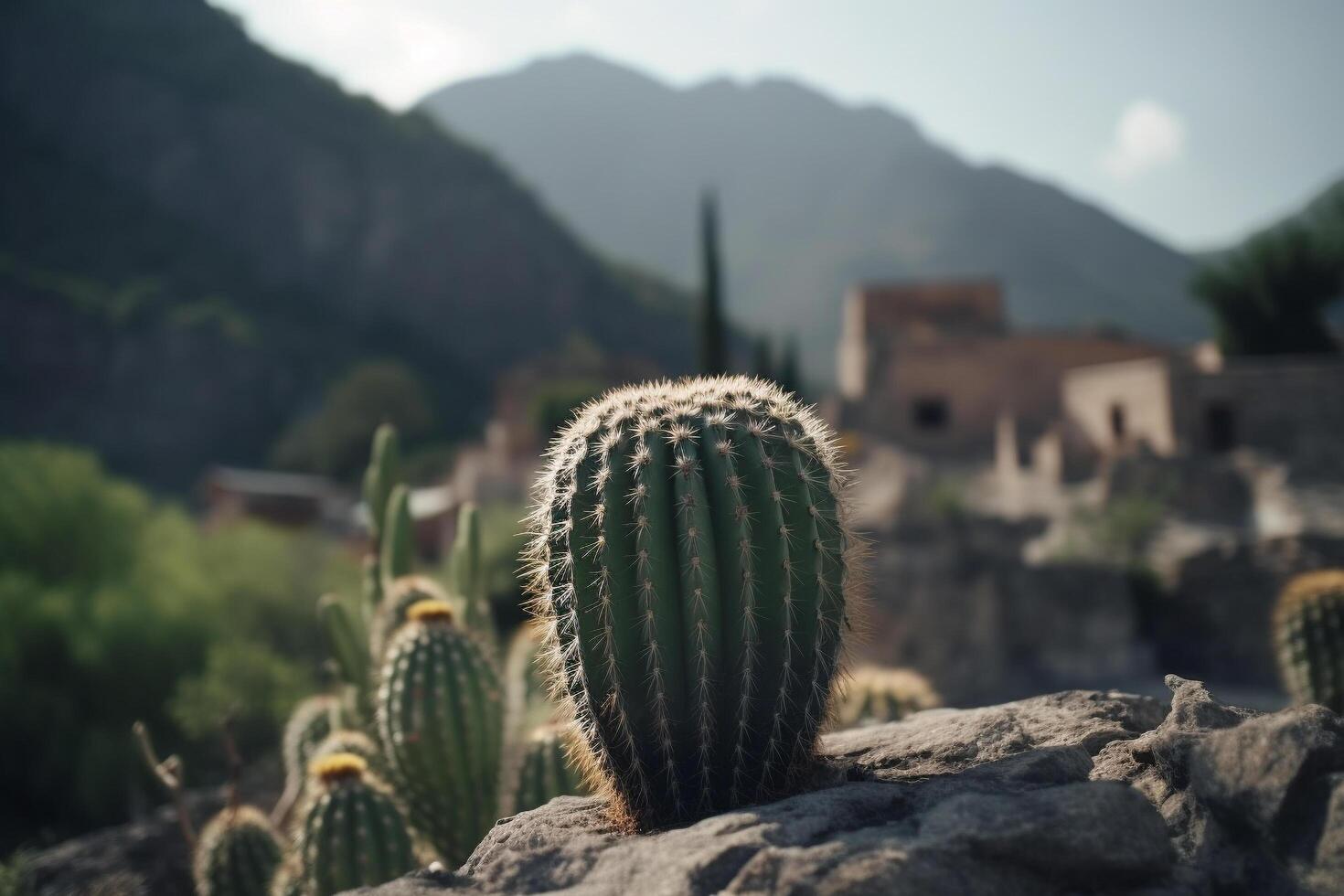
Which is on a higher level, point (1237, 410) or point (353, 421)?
point (353, 421)

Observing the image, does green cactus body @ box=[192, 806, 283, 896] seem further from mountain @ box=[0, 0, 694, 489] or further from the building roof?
mountain @ box=[0, 0, 694, 489]

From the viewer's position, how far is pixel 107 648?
1177cm

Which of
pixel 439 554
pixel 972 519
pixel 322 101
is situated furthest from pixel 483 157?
pixel 972 519

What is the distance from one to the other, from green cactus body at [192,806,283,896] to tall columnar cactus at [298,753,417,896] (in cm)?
87

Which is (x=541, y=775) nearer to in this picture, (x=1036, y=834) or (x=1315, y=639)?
(x=1036, y=834)

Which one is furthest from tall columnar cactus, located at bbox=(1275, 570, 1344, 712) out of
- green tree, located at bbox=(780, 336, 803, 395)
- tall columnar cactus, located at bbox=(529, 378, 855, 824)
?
green tree, located at bbox=(780, 336, 803, 395)

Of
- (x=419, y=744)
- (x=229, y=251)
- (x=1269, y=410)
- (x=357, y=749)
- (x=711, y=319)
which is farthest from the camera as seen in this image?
(x=229, y=251)

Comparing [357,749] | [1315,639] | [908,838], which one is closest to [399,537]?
[357,749]

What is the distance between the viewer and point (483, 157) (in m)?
76.0

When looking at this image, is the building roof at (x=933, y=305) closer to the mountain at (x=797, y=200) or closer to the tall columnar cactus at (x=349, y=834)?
the tall columnar cactus at (x=349, y=834)

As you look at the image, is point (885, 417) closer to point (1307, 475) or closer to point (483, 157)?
point (1307, 475)

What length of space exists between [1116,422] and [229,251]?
61294 millimetres

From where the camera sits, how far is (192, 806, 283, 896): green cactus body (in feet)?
15.2

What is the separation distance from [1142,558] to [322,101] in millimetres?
69640
